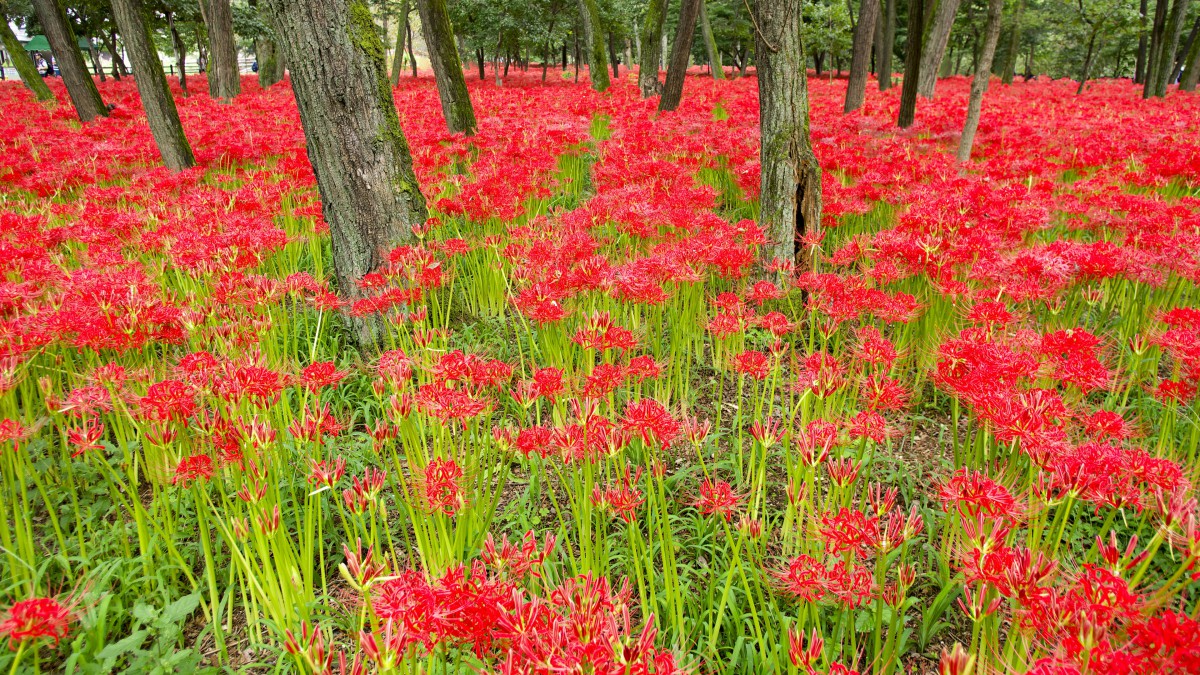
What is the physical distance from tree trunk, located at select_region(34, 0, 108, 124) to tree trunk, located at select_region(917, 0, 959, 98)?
18642 millimetres

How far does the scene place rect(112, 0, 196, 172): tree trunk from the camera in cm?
748

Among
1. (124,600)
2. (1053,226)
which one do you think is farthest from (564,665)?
(1053,226)

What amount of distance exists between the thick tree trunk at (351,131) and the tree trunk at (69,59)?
485 inches

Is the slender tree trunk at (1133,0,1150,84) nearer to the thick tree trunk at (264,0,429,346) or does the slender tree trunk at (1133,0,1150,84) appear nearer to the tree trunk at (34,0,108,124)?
the thick tree trunk at (264,0,429,346)

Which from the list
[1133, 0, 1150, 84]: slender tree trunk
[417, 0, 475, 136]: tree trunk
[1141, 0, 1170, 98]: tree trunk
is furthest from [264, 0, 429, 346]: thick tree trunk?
[1133, 0, 1150, 84]: slender tree trunk

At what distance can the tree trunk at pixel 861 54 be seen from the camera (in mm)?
13336

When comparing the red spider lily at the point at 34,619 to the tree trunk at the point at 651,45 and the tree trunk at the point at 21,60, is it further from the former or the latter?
the tree trunk at the point at 21,60

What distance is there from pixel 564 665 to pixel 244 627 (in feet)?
6.79

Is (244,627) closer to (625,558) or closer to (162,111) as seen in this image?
(625,558)

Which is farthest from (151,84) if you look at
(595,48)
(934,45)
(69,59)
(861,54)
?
(934,45)

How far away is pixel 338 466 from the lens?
2.04 meters

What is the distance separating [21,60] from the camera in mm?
14398

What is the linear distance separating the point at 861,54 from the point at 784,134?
10.8 m

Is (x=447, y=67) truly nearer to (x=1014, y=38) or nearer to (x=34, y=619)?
(x=34, y=619)
